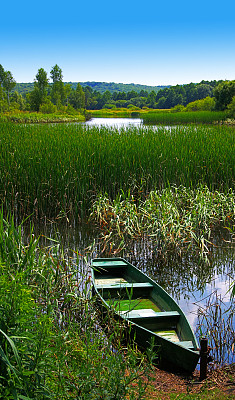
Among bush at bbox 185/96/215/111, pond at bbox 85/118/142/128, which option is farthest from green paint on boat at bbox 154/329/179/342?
bush at bbox 185/96/215/111

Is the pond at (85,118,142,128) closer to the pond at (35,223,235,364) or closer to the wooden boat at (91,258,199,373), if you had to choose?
the pond at (35,223,235,364)

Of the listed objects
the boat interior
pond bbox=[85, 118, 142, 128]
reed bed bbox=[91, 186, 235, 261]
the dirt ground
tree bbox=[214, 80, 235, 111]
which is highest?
tree bbox=[214, 80, 235, 111]

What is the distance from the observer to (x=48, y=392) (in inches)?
98.1

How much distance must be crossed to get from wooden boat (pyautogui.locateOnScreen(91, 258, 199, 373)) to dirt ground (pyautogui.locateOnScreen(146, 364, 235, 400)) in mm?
105

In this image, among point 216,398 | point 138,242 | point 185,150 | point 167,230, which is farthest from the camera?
point 185,150

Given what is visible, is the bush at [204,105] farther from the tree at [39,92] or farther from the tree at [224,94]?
the tree at [39,92]

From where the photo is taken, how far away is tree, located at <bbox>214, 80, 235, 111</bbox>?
46156 mm

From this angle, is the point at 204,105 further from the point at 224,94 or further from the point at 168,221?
the point at 168,221

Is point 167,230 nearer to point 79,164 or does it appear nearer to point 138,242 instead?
point 138,242

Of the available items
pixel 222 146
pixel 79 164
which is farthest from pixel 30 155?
pixel 222 146

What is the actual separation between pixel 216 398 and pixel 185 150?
303 inches

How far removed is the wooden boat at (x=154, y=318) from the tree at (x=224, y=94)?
44.5 meters

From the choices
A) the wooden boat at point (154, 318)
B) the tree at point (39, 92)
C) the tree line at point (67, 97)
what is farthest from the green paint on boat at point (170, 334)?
the tree at point (39, 92)

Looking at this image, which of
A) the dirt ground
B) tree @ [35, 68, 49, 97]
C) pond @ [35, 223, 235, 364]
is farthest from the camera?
tree @ [35, 68, 49, 97]
